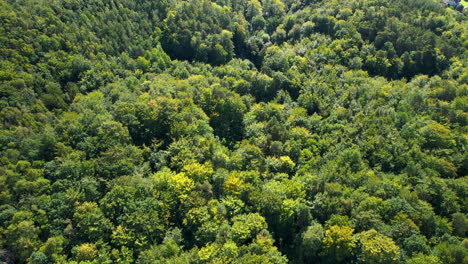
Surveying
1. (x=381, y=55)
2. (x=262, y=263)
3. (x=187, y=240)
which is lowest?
(x=187, y=240)

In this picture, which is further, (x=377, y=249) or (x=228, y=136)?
(x=228, y=136)

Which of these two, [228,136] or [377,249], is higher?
[377,249]

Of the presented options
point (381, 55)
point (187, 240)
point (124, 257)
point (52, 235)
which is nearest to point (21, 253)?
point (52, 235)

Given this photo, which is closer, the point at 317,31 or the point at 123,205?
the point at 123,205

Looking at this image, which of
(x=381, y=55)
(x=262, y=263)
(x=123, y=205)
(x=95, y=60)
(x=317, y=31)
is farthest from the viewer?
(x=317, y=31)

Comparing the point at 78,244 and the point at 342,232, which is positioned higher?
the point at 342,232

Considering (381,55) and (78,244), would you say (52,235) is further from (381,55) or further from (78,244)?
(381,55)

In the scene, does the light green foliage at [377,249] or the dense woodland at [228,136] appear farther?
the dense woodland at [228,136]

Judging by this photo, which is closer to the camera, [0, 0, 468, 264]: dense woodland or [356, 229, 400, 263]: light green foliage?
[356, 229, 400, 263]: light green foliage
